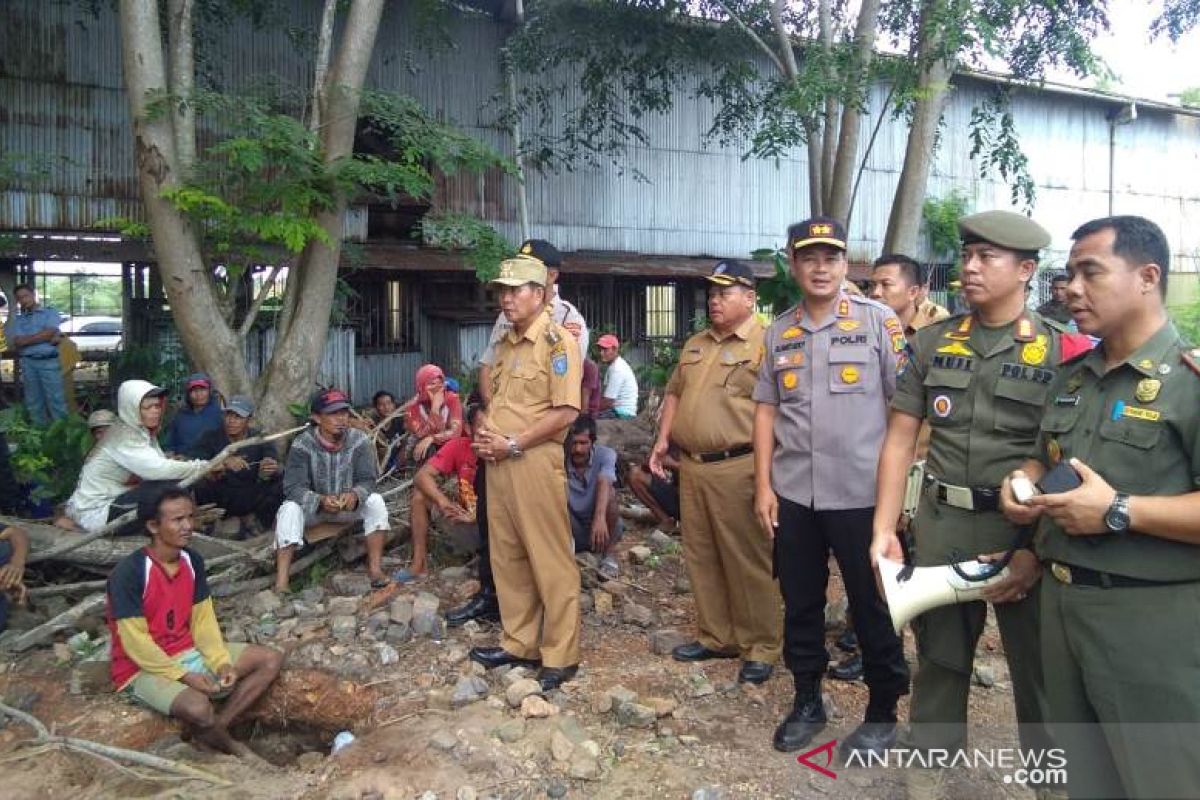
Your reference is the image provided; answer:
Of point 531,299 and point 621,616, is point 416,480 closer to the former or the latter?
point 621,616

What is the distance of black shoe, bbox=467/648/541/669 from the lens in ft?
13.8

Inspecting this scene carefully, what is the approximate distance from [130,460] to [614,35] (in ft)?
22.8

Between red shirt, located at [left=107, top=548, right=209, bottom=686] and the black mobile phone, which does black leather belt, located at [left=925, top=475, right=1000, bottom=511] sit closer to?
the black mobile phone

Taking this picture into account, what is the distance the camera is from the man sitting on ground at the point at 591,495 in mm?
5605

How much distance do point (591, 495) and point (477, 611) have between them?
3.81 feet

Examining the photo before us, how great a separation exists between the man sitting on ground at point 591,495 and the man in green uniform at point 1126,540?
3508 mm

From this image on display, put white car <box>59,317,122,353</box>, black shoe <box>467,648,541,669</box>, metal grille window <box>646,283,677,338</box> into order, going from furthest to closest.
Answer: white car <box>59,317,122,353</box> → metal grille window <box>646,283,677,338</box> → black shoe <box>467,648,541,669</box>

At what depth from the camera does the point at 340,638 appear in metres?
4.72

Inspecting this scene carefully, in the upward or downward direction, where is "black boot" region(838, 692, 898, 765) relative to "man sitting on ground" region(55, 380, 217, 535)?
downward

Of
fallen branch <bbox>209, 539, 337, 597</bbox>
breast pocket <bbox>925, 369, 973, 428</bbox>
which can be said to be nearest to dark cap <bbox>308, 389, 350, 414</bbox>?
fallen branch <bbox>209, 539, 337, 597</bbox>

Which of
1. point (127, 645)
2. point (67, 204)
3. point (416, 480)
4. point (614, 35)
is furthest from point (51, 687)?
point (614, 35)

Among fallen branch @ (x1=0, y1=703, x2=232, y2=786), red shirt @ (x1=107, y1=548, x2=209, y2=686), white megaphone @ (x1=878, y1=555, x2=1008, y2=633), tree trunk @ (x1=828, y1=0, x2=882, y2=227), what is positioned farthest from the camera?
tree trunk @ (x1=828, y1=0, x2=882, y2=227)

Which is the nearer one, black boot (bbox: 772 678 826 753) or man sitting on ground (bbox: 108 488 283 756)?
black boot (bbox: 772 678 826 753)

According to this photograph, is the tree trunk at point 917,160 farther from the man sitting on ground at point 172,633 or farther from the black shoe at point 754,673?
the man sitting on ground at point 172,633
